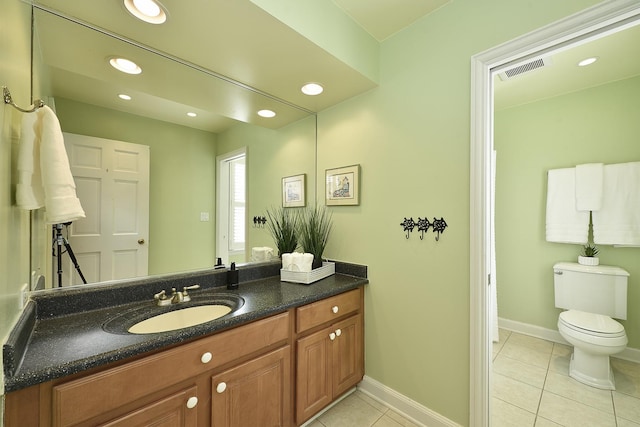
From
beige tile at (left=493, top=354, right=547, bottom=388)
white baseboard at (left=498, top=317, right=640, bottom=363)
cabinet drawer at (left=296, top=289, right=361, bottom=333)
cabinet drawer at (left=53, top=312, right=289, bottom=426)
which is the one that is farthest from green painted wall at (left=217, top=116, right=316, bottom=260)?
white baseboard at (left=498, top=317, right=640, bottom=363)

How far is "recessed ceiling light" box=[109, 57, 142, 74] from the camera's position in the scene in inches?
53.5

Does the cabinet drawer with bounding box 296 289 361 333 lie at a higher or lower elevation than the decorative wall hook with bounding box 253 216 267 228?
lower

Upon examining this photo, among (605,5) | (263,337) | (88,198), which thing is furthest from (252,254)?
(605,5)

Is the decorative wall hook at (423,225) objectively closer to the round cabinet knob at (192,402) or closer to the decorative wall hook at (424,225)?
the decorative wall hook at (424,225)

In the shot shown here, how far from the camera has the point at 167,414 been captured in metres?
0.98

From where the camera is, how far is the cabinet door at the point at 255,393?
3.66 ft

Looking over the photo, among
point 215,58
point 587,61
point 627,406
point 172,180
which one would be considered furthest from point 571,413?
point 215,58

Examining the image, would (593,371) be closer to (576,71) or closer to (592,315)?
(592,315)

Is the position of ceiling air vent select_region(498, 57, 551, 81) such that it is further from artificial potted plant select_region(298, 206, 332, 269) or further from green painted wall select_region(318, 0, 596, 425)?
artificial potted plant select_region(298, 206, 332, 269)

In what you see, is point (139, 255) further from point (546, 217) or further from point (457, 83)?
point (546, 217)

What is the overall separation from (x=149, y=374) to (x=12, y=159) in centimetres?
88

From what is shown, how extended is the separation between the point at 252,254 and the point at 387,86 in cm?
153

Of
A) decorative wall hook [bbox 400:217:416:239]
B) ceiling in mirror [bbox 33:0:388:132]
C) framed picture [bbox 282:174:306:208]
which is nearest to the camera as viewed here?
ceiling in mirror [bbox 33:0:388:132]

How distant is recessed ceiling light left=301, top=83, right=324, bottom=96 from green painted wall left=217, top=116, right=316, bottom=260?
354 millimetres
